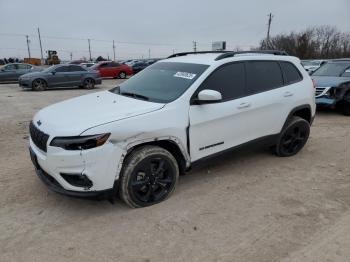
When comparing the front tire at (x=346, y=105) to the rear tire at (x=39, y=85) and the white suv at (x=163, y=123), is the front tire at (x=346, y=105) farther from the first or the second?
the rear tire at (x=39, y=85)

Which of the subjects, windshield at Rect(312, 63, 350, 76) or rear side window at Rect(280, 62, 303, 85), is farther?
windshield at Rect(312, 63, 350, 76)

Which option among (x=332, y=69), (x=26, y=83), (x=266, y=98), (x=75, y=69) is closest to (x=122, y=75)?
(x=75, y=69)

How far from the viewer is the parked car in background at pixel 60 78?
55.0 feet

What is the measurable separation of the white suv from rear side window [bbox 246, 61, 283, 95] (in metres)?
0.02

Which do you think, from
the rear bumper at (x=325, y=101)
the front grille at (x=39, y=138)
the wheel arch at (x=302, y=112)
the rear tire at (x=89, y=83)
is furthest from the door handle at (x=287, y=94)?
the rear tire at (x=89, y=83)

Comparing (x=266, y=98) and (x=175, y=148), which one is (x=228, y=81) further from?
(x=175, y=148)

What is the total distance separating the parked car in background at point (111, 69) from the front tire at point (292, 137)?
866 inches

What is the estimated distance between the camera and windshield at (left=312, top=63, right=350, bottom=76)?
33.2 feet

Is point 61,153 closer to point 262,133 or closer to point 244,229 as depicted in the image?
point 244,229

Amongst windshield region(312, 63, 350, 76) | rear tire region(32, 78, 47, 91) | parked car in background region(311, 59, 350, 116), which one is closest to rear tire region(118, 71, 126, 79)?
rear tire region(32, 78, 47, 91)

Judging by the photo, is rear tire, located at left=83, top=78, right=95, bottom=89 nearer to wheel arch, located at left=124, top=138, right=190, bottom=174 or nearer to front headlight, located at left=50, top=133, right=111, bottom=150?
wheel arch, located at left=124, top=138, right=190, bottom=174

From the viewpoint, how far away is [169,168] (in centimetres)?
394

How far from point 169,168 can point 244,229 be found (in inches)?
42.8

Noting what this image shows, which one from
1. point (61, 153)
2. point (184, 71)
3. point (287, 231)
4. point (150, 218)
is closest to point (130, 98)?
point (184, 71)
